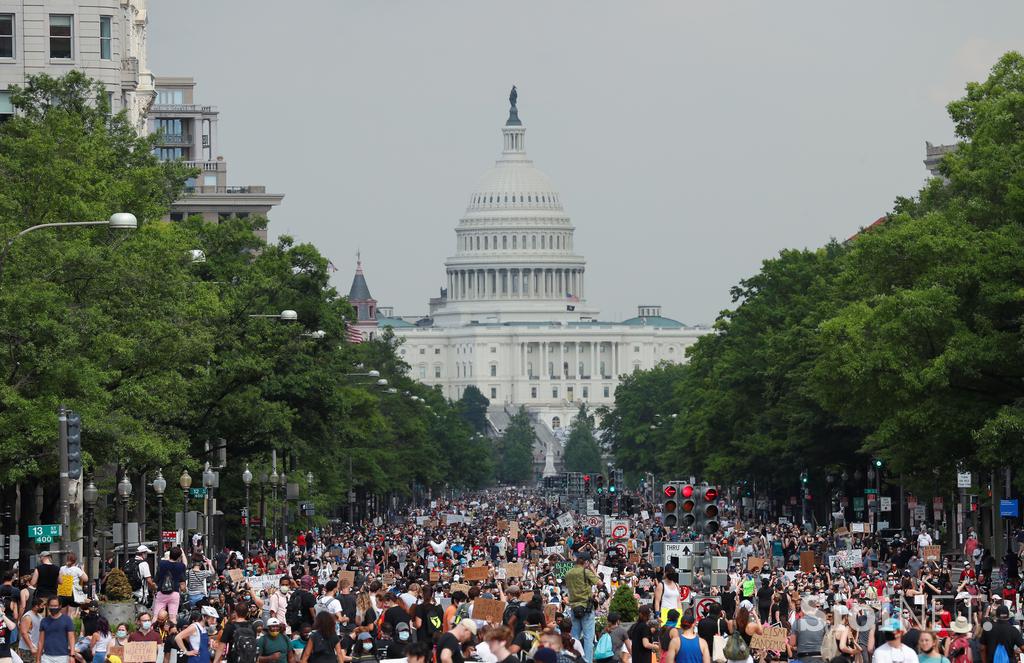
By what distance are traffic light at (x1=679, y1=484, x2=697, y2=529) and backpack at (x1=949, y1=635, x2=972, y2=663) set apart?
13282 millimetres

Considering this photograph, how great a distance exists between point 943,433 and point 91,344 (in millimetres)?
21058

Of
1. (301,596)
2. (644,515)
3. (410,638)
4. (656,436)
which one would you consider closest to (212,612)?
(301,596)

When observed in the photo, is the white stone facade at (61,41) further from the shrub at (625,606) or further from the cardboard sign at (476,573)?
the shrub at (625,606)

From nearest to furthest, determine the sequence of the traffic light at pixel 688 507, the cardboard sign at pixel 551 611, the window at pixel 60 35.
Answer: the cardboard sign at pixel 551 611 < the traffic light at pixel 688 507 < the window at pixel 60 35

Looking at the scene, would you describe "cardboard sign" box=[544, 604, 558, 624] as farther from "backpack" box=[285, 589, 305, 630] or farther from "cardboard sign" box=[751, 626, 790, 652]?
"cardboard sign" box=[751, 626, 790, 652]

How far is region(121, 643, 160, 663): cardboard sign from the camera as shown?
30469 mm

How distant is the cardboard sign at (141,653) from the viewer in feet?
100.0

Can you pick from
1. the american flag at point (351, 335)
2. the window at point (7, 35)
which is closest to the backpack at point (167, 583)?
the window at point (7, 35)

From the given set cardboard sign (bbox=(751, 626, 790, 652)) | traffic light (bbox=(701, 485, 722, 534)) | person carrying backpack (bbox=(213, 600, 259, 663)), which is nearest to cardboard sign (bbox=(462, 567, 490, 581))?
traffic light (bbox=(701, 485, 722, 534))

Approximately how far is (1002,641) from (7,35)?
50.3 m

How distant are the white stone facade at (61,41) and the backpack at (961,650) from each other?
4584 cm

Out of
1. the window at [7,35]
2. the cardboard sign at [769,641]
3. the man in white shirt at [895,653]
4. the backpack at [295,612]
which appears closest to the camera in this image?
the man in white shirt at [895,653]

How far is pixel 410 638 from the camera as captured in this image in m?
29.5

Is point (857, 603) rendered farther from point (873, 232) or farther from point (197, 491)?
point (197, 491)
